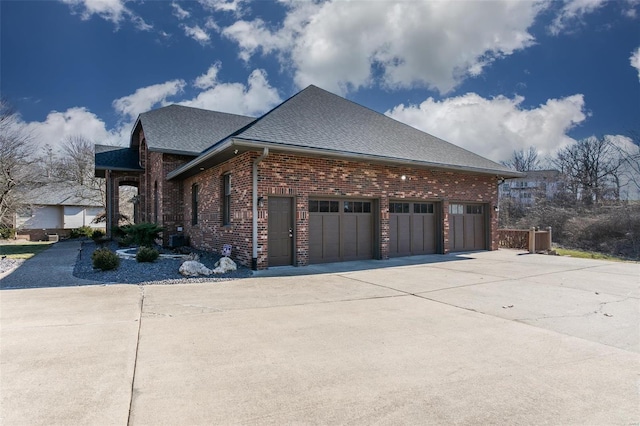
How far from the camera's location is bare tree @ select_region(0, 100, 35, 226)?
20.8m

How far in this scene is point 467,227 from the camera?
15109mm

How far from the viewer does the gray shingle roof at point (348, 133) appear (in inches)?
411

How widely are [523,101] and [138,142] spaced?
21.4 meters

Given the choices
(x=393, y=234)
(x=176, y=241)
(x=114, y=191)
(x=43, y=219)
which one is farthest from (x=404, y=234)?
(x=43, y=219)

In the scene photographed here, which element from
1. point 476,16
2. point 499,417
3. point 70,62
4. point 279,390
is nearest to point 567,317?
point 499,417

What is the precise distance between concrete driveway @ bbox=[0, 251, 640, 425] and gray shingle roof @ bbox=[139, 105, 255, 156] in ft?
28.8

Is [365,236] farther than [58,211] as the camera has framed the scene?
No

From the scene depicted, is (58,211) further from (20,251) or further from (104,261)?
(104,261)

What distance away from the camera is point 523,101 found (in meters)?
18.8

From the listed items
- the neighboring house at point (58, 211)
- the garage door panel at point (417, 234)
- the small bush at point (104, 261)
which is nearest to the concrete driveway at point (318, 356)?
the small bush at point (104, 261)

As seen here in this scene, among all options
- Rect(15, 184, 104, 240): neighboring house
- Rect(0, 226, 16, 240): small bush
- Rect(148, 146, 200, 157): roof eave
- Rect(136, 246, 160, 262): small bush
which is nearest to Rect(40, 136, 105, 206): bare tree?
Rect(15, 184, 104, 240): neighboring house

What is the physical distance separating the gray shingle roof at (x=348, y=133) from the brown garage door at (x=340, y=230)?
6.11 feet

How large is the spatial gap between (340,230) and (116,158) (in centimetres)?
1470

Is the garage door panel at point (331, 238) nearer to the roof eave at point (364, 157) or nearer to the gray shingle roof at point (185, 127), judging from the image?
the roof eave at point (364, 157)
